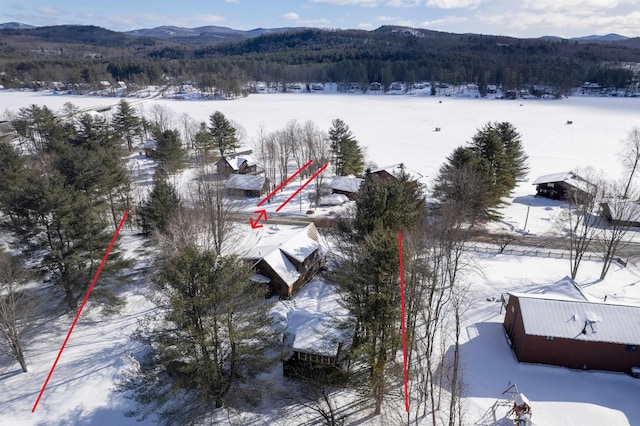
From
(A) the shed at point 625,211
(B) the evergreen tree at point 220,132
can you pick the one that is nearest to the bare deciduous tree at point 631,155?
(A) the shed at point 625,211

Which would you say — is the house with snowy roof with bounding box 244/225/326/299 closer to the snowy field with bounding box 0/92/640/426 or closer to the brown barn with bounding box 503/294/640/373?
the snowy field with bounding box 0/92/640/426

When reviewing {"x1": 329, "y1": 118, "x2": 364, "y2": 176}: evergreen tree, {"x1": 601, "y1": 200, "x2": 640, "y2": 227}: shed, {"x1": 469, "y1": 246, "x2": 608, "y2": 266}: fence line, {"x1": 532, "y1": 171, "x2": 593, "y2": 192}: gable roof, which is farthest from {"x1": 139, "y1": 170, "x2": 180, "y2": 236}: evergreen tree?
{"x1": 532, "y1": 171, "x2": 593, "y2": 192}: gable roof

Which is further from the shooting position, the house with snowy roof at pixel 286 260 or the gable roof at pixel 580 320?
the house with snowy roof at pixel 286 260

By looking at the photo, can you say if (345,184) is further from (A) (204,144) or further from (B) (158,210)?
(B) (158,210)

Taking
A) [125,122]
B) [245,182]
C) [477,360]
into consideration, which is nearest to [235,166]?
[245,182]

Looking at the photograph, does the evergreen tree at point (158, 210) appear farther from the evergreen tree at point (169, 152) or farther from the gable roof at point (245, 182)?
the evergreen tree at point (169, 152)
